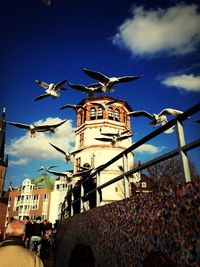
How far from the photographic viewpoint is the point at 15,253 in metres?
2.48

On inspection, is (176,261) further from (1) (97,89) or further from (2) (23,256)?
(1) (97,89)

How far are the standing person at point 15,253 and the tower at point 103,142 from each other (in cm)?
3513

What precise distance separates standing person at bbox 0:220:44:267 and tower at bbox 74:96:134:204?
3513cm

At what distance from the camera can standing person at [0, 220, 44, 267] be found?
7.93 ft

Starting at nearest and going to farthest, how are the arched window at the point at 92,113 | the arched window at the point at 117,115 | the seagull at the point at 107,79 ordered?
the seagull at the point at 107,79 → the arched window at the point at 92,113 → the arched window at the point at 117,115

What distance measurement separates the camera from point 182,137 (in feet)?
8.27

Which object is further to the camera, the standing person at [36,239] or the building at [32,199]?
the building at [32,199]

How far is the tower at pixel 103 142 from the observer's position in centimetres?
3888

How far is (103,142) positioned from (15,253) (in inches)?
1529

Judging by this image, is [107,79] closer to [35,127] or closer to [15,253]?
[35,127]

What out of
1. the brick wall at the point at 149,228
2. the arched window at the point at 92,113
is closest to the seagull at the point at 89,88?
the brick wall at the point at 149,228

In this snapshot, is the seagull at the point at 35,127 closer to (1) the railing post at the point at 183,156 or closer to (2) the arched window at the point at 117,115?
(1) the railing post at the point at 183,156

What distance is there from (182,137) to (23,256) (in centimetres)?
204

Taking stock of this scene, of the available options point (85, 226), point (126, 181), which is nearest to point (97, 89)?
point (85, 226)
